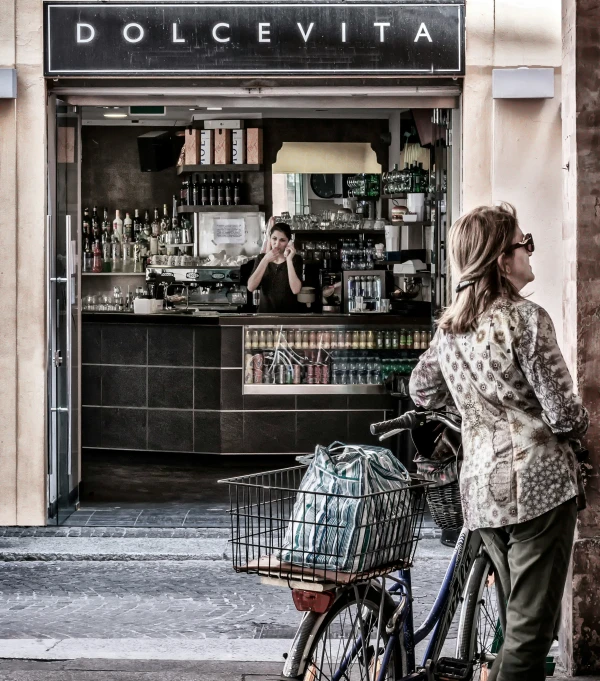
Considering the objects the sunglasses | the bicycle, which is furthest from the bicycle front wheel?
the sunglasses

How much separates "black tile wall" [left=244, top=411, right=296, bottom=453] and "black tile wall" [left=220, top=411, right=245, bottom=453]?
0.07 metres

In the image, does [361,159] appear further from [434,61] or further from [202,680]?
[202,680]

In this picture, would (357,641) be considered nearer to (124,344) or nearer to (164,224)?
(124,344)

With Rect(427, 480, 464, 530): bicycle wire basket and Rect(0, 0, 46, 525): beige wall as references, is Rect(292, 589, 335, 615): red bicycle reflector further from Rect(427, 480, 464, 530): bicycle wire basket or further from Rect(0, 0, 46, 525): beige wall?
Rect(0, 0, 46, 525): beige wall

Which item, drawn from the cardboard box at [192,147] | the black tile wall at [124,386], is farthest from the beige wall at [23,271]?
the cardboard box at [192,147]

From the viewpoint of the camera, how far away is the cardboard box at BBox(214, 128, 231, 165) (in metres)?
13.2

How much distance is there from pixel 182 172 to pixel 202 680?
9713mm

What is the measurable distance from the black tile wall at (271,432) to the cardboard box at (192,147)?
4537mm

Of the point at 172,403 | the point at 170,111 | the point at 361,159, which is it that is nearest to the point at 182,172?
the point at 170,111

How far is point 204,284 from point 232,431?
448 cm

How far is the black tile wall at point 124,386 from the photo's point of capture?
1016 cm

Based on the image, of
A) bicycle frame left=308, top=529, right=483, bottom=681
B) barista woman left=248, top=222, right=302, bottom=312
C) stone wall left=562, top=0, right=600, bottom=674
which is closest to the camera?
bicycle frame left=308, top=529, right=483, bottom=681

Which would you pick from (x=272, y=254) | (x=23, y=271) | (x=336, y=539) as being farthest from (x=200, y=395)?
(x=336, y=539)

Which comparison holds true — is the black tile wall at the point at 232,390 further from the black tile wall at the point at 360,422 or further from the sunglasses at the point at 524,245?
the sunglasses at the point at 524,245
